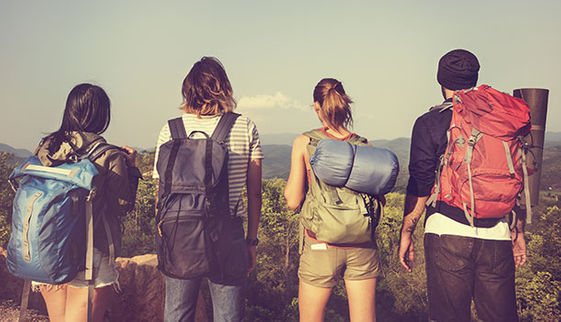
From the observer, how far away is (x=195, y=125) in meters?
2.71

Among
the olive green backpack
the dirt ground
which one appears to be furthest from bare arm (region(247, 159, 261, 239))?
the dirt ground

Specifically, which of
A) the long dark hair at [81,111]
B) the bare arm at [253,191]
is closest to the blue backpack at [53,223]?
the long dark hair at [81,111]

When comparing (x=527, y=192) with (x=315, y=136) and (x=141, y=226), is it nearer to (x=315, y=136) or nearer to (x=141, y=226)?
(x=315, y=136)

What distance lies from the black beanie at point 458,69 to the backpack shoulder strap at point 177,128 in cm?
208

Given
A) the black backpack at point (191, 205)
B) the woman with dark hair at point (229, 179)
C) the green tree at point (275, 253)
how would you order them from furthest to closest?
the green tree at point (275, 253) → the woman with dark hair at point (229, 179) → the black backpack at point (191, 205)

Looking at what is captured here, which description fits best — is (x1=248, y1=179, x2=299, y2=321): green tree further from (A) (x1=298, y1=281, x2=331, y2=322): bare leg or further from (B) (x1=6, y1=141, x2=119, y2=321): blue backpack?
(B) (x1=6, y1=141, x2=119, y2=321): blue backpack

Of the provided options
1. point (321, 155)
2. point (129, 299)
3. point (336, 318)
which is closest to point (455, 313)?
point (321, 155)

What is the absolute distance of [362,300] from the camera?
2912 mm

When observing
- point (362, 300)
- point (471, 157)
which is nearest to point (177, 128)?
point (362, 300)

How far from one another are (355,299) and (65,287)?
228cm

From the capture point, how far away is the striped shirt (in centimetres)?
269

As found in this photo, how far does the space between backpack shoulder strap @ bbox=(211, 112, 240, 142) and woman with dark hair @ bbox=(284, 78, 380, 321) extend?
56cm

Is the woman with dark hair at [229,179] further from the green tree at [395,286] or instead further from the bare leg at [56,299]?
the green tree at [395,286]

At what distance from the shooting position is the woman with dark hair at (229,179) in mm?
2631
